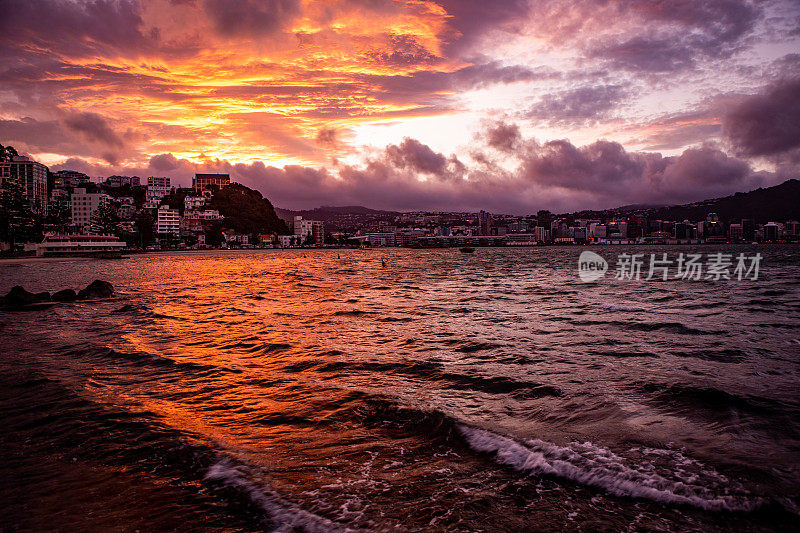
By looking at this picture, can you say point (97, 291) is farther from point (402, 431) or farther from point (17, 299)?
point (402, 431)

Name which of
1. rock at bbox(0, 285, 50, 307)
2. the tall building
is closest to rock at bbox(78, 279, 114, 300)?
rock at bbox(0, 285, 50, 307)

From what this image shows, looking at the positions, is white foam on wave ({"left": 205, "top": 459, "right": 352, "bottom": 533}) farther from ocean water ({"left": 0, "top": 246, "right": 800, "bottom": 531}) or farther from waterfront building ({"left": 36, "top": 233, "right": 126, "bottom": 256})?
waterfront building ({"left": 36, "top": 233, "right": 126, "bottom": 256})

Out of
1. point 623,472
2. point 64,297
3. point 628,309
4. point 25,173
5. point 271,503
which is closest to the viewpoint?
point 271,503

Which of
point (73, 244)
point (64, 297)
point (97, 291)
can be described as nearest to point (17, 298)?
point (64, 297)

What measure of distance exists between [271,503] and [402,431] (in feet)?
9.38

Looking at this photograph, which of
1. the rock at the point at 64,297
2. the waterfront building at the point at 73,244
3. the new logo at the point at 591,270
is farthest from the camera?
the waterfront building at the point at 73,244

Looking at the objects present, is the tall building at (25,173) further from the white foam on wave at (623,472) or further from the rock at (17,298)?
the white foam on wave at (623,472)

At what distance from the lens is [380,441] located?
725 cm

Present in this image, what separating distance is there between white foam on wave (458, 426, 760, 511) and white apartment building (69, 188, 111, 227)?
225233mm

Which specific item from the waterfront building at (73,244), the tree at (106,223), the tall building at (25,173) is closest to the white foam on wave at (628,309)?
the waterfront building at (73,244)

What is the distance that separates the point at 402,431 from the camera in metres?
7.70

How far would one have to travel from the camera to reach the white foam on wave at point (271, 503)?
Answer: 4887mm

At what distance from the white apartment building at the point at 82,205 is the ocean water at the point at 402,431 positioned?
210m

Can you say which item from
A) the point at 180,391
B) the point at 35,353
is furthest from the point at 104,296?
the point at 180,391
